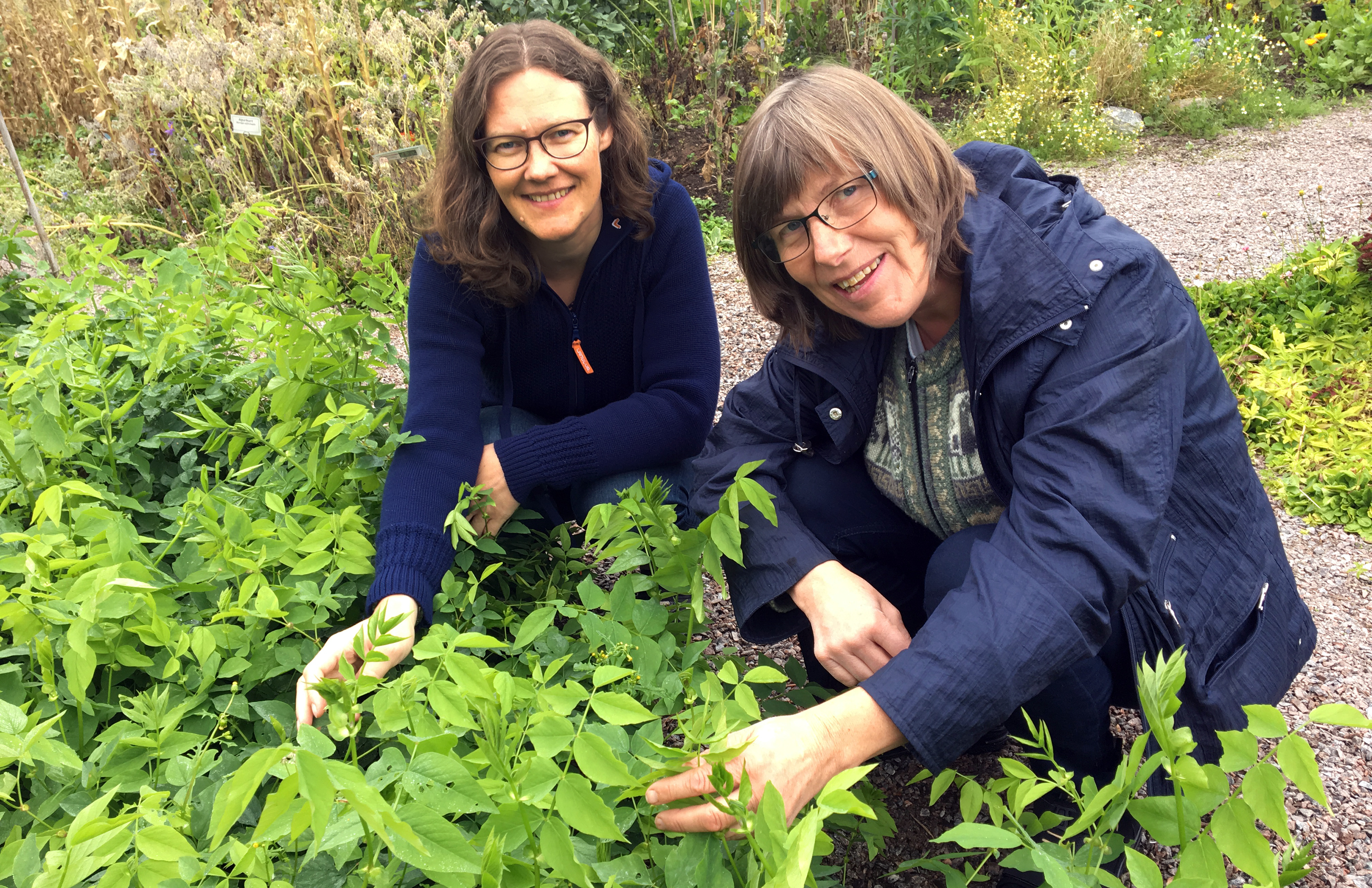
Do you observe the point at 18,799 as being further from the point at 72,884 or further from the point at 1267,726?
the point at 1267,726

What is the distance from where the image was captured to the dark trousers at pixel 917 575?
154cm

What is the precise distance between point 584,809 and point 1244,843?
1.94ft

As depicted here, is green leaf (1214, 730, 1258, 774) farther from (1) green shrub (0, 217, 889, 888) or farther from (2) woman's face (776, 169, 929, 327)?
(2) woman's face (776, 169, 929, 327)

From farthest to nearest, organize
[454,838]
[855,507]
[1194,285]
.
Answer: [1194,285], [855,507], [454,838]

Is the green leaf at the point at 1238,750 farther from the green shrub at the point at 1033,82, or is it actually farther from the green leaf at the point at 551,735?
the green shrub at the point at 1033,82

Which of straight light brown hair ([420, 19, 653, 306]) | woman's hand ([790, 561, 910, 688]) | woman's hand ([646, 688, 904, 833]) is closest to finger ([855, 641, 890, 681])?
woman's hand ([790, 561, 910, 688])

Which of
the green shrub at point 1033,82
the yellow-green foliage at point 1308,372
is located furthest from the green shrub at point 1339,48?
the yellow-green foliage at point 1308,372

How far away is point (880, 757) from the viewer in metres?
2.04

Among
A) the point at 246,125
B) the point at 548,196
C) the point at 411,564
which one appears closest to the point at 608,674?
the point at 411,564

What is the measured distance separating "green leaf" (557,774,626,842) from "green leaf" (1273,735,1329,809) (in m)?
0.59

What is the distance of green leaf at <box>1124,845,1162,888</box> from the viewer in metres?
0.88

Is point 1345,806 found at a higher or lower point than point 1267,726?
lower

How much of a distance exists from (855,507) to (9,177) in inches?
248

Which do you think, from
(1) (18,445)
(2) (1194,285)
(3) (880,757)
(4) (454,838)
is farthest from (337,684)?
(2) (1194,285)
